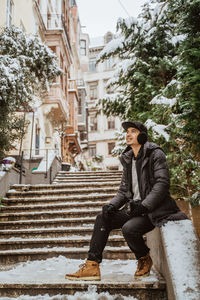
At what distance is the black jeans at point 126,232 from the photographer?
3143 mm

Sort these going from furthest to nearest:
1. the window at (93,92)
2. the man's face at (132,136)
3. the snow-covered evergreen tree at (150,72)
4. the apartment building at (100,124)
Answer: the window at (93,92), the apartment building at (100,124), the snow-covered evergreen tree at (150,72), the man's face at (132,136)

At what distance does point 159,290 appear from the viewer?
300 cm

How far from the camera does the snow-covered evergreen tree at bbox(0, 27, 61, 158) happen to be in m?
7.25

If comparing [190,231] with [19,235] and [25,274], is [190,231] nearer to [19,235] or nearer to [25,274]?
[25,274]

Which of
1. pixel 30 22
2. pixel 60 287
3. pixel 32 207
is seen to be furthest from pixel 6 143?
pixel 30 22

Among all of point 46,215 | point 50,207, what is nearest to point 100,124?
point 50,207

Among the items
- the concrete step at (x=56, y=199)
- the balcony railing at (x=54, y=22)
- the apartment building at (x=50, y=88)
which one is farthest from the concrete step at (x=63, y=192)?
the balcony railing at (x=54, y=22)

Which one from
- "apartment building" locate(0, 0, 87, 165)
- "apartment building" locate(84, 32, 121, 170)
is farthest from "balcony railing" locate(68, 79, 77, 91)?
"apartment building" locate(84, 32, 121, 170)

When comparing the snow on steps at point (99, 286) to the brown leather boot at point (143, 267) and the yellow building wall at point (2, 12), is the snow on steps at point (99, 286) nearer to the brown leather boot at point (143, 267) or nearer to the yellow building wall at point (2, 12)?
the brown leather boot at point (143, 267)

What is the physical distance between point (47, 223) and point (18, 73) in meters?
3.60

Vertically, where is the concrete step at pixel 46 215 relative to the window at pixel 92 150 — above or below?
below

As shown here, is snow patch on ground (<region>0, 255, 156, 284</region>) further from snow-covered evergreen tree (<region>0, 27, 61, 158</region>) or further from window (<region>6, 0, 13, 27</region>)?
window (<region>6, 0, 13, 27</region>)

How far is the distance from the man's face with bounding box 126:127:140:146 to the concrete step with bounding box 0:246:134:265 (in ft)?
A: 6.36

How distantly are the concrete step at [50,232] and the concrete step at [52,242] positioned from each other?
0.22 meters
